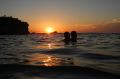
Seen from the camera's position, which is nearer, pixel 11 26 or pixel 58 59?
pixel 58 59

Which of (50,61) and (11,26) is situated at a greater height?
(11,26)

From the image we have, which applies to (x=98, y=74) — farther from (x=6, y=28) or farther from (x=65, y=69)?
(x=6, y=28)

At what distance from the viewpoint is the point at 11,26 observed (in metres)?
175

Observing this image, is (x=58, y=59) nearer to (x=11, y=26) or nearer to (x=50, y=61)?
(x=50, y=61)

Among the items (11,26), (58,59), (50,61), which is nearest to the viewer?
(50,61)

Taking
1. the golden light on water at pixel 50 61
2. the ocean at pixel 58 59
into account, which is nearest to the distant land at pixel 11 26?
the ocean at pixel 58 59

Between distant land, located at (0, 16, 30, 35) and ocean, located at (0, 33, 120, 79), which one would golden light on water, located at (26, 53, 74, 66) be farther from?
distant land, located at (0, 16, 30, 35)

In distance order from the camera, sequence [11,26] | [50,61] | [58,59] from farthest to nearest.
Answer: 1. [11,26]
2. [58,59]
3. [50,61]

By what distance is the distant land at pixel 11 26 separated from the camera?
167500mm

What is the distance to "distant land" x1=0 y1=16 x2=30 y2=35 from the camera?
550 ft

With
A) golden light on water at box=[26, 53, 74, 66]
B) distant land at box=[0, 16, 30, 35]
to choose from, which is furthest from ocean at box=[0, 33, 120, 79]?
distant land at box=[0, 16, 30, 35]

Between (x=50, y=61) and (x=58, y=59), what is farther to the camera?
(x=58, y=59)

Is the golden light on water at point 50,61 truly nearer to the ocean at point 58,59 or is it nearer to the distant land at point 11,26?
the ocean at point 58,59

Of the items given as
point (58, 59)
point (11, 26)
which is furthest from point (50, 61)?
point (11, 26)
